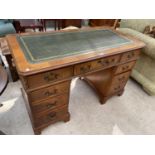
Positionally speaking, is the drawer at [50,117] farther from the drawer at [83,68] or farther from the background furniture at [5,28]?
the background furniture at [5,28]

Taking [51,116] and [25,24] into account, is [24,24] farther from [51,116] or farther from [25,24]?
[51,116]

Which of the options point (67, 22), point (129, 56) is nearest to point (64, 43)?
point (129, 56)

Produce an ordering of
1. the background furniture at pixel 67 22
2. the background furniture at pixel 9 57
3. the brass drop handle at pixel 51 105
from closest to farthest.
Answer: the brass drop handle at pixel 51 105 < the background furniture at pixel 9 57 < the background furniture at pixel 67 22

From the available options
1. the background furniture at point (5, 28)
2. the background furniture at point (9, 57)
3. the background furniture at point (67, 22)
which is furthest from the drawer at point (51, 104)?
the background furniture at point (67, 22)

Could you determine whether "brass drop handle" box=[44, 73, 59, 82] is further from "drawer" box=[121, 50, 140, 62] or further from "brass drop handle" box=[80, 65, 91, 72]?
"drawer" box=[121, 50, 140, 62]

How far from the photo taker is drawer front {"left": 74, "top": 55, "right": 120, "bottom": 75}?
0.96 m

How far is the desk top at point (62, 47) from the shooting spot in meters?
0.80

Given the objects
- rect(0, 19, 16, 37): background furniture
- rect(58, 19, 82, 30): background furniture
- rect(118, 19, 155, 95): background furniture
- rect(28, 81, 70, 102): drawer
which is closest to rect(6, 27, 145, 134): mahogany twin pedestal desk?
rect(28, 81, 70, 102): drawer

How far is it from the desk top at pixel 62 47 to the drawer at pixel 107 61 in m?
0.08

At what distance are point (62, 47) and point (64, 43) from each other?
80 mm

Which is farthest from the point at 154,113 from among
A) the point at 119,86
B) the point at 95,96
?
the point at 95,96

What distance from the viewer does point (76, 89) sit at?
181cm
